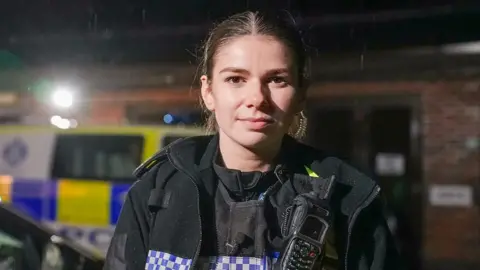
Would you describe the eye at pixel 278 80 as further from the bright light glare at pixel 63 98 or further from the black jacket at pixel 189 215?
the bright light glare at pixel 63 98

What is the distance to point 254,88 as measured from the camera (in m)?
0.79

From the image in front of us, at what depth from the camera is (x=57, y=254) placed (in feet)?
4.87

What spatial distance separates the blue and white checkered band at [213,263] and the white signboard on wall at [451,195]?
10.9 ft

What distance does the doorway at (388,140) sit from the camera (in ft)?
12.8

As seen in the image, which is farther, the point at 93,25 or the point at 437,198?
the point at 93,25

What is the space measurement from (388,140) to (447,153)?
38 cm

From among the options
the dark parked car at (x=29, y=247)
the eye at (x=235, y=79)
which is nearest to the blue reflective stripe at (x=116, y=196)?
the dark parked car at (x=29, y=247)

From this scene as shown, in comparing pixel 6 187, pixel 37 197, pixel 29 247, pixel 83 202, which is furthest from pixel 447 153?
pixel 29 247

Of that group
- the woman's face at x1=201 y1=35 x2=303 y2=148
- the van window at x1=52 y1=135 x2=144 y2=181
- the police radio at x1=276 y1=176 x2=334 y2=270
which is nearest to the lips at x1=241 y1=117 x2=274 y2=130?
the woman's face at x1=201 y1=35 x2=303 y2=148

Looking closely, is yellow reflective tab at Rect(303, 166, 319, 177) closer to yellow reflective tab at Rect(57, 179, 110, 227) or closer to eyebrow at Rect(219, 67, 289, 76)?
eyebrow at Rect(219, 67, 289, 76)

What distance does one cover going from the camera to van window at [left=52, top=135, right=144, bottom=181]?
3141mm

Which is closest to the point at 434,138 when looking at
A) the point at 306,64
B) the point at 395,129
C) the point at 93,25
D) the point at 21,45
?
the point at 395,129

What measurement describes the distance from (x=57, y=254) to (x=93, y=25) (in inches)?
116

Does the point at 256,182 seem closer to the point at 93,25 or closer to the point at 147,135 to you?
the point at 147,135
